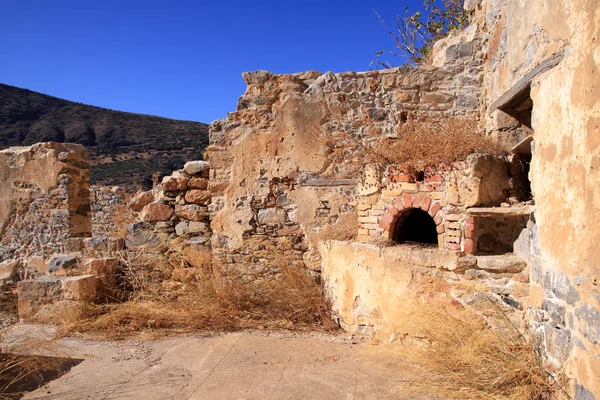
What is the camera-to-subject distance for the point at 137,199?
675cm

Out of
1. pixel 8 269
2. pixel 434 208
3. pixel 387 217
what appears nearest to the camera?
pixel 434 208

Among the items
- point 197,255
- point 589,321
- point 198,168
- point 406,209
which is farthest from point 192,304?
A: point 589,321

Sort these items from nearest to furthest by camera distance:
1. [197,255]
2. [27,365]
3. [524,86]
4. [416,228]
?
[524,86], [27,365], [416,228], [197,255]

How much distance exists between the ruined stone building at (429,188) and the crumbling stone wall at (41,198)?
143 centimetres

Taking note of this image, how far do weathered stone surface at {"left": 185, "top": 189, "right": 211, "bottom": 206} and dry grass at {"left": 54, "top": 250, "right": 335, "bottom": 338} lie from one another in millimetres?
778

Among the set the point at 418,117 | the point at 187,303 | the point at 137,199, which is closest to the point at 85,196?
the point at 137,199

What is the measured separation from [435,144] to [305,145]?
182 cm

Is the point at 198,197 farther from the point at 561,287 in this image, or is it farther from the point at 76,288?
the point at 561,287

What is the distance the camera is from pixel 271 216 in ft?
19.8

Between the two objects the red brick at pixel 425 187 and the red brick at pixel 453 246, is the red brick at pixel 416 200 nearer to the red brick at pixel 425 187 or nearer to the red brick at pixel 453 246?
the red brick at pixel 425 187

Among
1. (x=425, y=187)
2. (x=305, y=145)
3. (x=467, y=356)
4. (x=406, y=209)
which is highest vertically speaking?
(x=305, y=145)

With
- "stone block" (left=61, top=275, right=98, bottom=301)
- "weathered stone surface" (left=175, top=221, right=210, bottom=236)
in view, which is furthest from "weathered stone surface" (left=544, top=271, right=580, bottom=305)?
"stone block" (left=61, top=275, right=98, bottom=301)

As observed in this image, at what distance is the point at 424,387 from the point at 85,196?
7.32 meters

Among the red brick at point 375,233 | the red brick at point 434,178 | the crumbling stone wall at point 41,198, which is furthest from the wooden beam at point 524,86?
the crumbling stone wall at point 41,198
